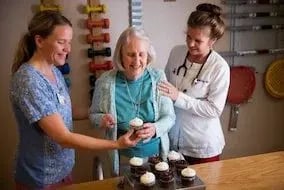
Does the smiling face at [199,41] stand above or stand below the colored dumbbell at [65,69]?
above

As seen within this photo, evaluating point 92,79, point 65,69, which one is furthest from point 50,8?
point 92,79

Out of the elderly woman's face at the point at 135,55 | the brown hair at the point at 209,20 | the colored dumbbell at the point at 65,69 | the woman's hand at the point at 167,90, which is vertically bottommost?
the woman's hand at the point at 167,90

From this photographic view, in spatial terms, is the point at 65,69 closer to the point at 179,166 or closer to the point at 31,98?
the point at 31,98

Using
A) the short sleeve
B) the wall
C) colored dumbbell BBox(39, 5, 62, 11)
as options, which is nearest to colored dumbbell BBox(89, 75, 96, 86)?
the wall

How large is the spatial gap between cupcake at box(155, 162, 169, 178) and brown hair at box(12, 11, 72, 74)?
698 mm

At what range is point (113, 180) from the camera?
5.07 ft

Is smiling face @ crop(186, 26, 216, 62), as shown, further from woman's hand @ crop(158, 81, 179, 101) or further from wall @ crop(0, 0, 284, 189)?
wall @ crop(0, 0, 284, 189)

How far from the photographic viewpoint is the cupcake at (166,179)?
4.33 ft

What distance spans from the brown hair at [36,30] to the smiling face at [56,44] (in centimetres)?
2

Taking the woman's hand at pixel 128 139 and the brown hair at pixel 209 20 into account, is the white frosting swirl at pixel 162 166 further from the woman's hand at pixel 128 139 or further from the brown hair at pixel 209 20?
the brown hair at pixel 209 20

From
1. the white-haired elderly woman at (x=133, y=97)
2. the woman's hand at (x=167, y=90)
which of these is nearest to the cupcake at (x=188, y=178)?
the white-haired elderly woman at (x=133, y=97)

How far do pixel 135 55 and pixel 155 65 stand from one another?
→ 84cm

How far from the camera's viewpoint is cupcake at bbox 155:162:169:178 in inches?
53.6

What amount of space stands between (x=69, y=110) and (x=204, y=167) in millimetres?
674
